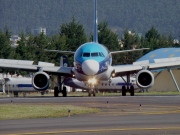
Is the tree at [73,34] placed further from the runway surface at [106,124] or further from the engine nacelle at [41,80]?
the runway surface at [106,124]

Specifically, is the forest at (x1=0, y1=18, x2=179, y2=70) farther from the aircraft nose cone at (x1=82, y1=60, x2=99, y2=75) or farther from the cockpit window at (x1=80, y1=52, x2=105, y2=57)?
the aircraft nose cone at (x1=82, y1=60, x2=99, y2=75)

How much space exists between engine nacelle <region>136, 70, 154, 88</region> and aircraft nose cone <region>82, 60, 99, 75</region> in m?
3.92

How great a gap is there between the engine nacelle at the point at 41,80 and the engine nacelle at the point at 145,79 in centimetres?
656

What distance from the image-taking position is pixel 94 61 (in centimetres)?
5453

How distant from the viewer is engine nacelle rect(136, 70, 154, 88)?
56.8 m

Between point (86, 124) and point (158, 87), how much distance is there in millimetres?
62659

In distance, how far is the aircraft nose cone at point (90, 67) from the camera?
54062mm

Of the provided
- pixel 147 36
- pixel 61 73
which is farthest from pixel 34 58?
pixel 61 73

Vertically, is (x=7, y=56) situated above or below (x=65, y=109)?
above

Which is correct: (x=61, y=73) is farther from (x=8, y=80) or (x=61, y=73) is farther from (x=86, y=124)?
(x=8, y=80)

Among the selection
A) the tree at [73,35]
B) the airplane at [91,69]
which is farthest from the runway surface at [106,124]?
the tree at [73,35]

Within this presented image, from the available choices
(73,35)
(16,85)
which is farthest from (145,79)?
(73,35)

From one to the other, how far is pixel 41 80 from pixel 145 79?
7512mm

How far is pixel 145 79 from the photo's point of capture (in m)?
57.0
